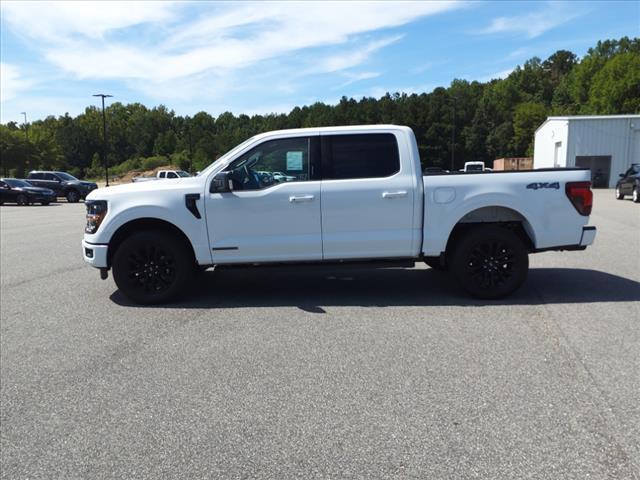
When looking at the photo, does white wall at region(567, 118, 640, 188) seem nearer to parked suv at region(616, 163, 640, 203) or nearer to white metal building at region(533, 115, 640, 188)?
white metal building at region(533, 115, 640, 188)

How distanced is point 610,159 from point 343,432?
42639 mm

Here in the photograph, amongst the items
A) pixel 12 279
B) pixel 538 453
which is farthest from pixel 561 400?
pixel 12 279

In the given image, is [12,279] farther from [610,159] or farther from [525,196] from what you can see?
[610,159]

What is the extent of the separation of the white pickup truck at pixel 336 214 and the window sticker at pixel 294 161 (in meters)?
0.01

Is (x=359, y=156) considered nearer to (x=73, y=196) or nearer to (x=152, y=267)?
(x=152, y=267)

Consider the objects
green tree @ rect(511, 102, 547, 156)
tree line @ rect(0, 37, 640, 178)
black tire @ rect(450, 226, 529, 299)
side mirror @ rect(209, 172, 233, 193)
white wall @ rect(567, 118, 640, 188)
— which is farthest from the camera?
→ green tree @ rect(511, 102, 547, 156)

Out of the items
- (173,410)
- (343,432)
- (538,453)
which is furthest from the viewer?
(173,410)

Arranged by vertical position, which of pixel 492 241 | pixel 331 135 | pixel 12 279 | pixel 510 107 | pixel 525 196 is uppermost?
pixel 510 107

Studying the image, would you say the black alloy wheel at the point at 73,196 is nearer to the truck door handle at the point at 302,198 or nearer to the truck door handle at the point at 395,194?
the truck door handle at the point at 302,198

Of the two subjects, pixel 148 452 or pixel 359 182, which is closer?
pixel 148 452

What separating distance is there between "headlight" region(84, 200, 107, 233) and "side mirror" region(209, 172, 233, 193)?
4.49ft

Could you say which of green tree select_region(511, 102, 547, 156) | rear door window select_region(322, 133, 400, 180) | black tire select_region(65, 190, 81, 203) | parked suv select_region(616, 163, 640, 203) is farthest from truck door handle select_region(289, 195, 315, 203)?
green tree select_region(511, 102, 547, 156)

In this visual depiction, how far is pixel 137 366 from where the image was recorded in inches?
177

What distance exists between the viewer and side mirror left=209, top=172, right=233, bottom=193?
6.16 metres
